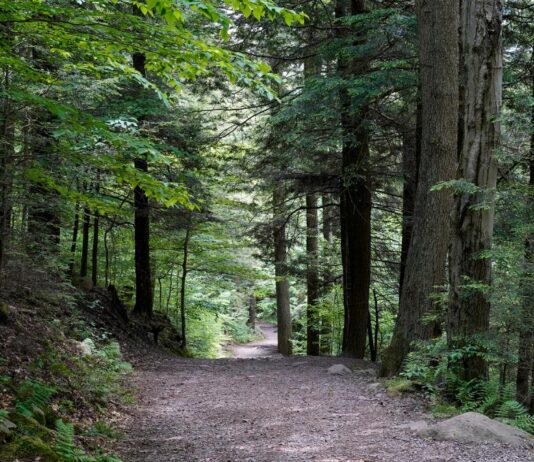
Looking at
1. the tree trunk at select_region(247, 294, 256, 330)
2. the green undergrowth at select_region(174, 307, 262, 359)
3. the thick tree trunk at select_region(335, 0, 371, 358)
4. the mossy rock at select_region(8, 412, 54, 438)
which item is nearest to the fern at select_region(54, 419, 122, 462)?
the mossy rock at select_region(8, 412, 54, 438)

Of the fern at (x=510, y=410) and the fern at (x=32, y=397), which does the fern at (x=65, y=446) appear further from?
the fern at (x=510, y=410)

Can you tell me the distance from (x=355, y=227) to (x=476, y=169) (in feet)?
20.4

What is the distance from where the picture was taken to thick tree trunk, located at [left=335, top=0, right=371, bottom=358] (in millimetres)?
11172

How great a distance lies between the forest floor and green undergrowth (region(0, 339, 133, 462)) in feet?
1.24

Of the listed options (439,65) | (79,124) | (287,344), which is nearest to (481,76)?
(439,65)

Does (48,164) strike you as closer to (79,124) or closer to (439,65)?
(79,124)

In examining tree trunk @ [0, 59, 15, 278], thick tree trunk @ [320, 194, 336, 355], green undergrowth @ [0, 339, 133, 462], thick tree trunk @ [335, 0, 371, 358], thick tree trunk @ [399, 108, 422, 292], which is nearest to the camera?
green undergrowth @ [0, 339, 133, 462]

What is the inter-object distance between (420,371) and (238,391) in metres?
2.90

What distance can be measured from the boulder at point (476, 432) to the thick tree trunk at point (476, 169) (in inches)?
45.7

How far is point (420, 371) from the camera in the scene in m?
6.80

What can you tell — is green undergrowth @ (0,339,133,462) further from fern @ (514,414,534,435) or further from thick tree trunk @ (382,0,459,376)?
thick tree trunk @ (382,0,459,376)

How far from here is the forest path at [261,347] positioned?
2445 centimetres

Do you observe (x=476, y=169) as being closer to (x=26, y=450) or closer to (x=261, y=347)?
(x=26, y=450)

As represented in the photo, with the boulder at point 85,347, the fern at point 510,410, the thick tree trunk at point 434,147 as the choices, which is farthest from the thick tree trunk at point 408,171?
the boulder at point 85,347
